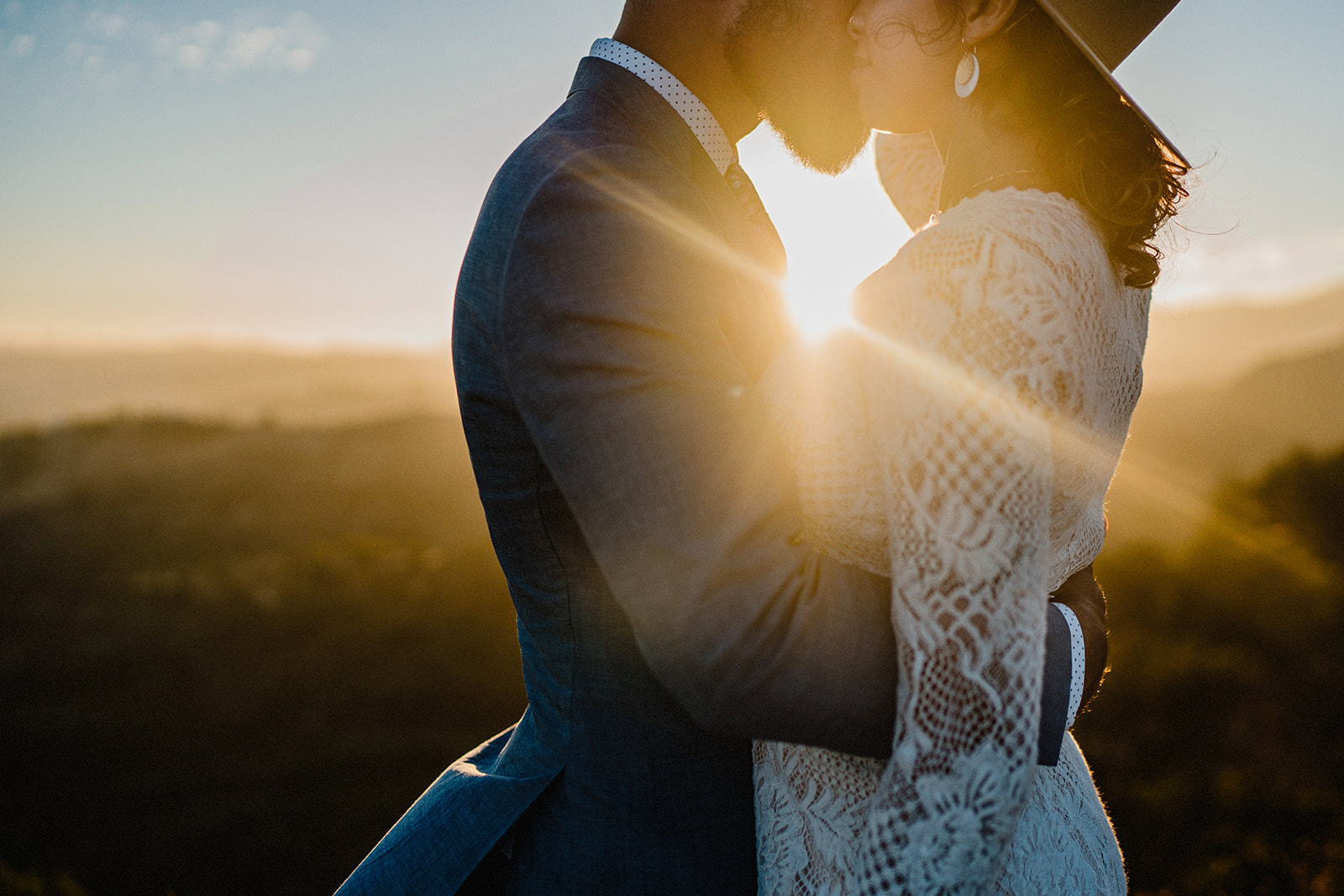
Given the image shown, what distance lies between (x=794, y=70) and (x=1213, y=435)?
15.2 metres

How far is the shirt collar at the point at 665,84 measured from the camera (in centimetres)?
154

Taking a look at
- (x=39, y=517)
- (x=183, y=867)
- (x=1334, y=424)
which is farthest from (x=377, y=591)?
(x=1334, y=424)

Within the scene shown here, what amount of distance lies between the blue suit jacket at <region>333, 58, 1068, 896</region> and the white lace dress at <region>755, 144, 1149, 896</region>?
0.28 feet

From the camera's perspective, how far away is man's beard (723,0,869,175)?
1.68 m

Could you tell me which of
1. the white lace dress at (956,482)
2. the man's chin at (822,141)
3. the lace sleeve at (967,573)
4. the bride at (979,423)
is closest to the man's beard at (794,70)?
the man's chin at (822,141)

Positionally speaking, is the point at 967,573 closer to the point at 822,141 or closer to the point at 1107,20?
the point at 1107,20

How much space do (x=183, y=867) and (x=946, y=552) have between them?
25.7ft

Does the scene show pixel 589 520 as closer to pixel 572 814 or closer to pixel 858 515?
pixel 858 515

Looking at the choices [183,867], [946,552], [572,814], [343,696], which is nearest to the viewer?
[946,552]

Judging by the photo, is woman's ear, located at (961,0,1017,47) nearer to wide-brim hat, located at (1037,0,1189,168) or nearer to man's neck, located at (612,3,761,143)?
wide-brim hat, located at (1037,0,1189,168)

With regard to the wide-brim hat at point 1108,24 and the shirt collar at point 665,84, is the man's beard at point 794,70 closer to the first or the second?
the shirt collar at point 665,84

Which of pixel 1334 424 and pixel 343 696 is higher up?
pixel 1334 424

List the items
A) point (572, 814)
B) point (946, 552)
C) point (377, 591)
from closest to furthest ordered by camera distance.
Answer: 1. point (946, 552)
2. point (572, 814)
3. point (377, 591)

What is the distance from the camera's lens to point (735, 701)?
1.03 m
